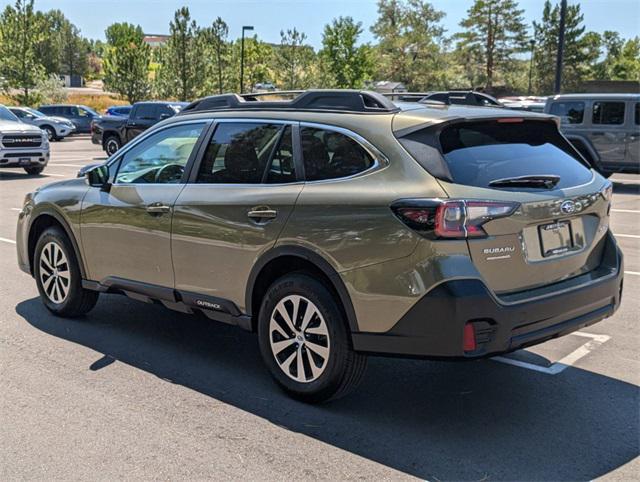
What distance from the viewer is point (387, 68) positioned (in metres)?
74.1

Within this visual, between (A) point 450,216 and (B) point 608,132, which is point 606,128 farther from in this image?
(A) point 450,216

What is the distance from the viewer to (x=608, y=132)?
15.9 m

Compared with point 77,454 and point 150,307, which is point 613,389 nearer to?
point 77,454

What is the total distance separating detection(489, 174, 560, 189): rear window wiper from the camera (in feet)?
12.9

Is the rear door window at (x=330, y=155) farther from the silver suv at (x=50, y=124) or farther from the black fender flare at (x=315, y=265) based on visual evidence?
the silver suv at (x=50, y=124)

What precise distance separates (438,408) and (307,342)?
0.86 meters

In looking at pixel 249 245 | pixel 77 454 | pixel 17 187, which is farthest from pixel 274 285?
pixel 17 187

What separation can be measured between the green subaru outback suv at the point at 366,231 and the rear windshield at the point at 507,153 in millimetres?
11

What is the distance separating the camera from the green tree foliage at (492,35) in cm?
7675

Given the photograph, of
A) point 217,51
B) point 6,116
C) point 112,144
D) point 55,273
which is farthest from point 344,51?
point 55,273

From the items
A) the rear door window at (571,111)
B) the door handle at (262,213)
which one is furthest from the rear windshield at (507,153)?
the rear door window at (571,111)

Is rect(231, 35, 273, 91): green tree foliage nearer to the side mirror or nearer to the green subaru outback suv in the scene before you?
the side mirror

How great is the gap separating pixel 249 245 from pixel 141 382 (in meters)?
1.16

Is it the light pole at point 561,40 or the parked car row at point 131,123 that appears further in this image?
the parked car row at point 131,123
